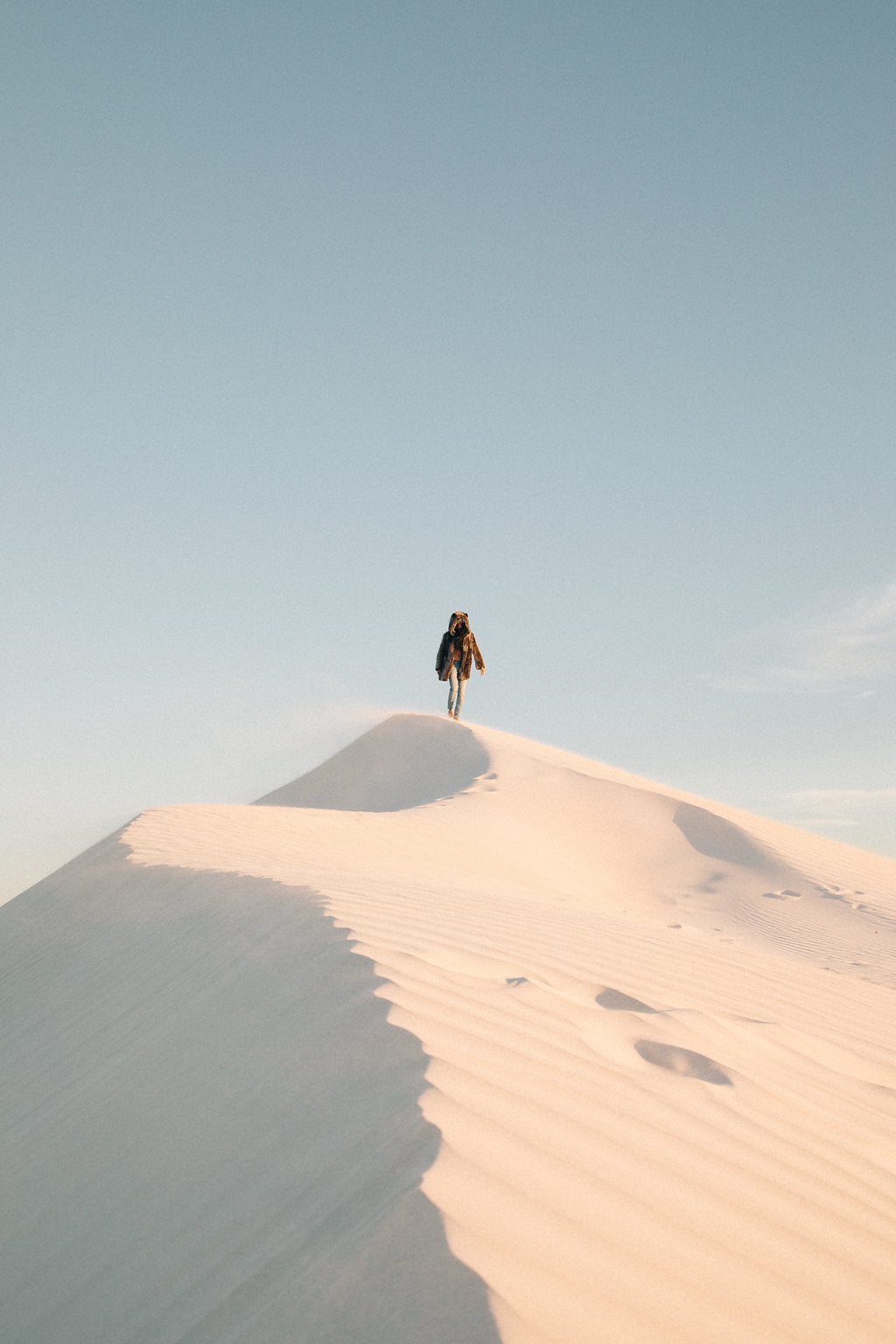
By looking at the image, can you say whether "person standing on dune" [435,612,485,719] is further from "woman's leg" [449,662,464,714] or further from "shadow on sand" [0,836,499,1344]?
"shadow on sand" [0,836,499,1344]

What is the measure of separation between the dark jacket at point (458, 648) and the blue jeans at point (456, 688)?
73 millimetres

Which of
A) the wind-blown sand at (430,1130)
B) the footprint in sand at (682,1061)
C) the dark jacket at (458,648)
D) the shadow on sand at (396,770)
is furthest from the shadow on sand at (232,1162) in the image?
the dark jacket at (458,648)

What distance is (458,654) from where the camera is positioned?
1708 cm

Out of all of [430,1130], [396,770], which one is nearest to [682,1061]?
[430,1130]

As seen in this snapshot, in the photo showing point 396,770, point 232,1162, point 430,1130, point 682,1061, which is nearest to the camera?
point 430,1130

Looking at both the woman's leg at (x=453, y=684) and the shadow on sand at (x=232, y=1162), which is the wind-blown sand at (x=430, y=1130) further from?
the woman's leg at (x=453, y=684)

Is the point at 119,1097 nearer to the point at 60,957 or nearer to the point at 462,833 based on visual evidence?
the point at 60,957

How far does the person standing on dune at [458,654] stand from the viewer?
668 inches

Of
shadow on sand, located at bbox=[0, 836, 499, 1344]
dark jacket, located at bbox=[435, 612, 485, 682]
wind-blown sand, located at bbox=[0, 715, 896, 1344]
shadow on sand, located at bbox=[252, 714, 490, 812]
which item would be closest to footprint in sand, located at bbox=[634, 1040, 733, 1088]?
wind-blown sand, located at bbox=[0, 715, 896, 1344]

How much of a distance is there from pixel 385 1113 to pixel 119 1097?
1.52m

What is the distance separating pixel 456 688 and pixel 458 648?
1.41 metres

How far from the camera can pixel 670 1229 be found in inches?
82.8

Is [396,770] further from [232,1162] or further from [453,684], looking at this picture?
[232,1162]

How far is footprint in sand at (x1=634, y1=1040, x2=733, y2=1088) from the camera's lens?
10.3 ft
